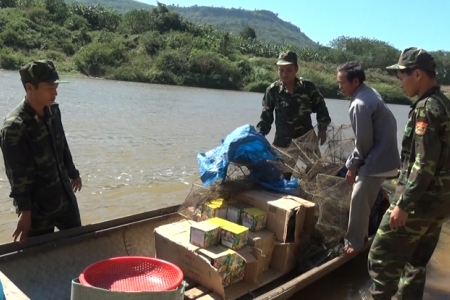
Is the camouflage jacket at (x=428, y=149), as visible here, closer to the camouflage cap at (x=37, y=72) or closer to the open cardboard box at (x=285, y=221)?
the open cardboard box at (x=285, y=221)

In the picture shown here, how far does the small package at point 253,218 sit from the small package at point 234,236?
0.87ft

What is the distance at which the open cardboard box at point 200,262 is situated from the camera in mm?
3594

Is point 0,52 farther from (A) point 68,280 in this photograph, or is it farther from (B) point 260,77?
(A) point 68,280

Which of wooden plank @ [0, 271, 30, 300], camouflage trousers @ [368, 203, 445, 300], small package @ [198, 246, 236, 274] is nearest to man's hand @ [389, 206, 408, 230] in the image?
camouflage trousers @ [368, 203, 445, 300]

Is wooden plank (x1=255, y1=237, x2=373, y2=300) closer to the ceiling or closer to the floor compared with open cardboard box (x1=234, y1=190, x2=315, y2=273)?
closer to the floor

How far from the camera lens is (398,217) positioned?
3236 mm

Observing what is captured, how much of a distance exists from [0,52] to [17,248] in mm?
31488

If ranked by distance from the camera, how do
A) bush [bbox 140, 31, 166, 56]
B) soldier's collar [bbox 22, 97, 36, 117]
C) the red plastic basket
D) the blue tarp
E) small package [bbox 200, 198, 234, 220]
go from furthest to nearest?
1. bush [bbox 140, 31, 166, 56]
2. the blue tarp
3. small package [bbox 200, 198, 234, 220]
4. soldier's collar [bbox 22, 97, 36, 117]
5. the red plastic basket

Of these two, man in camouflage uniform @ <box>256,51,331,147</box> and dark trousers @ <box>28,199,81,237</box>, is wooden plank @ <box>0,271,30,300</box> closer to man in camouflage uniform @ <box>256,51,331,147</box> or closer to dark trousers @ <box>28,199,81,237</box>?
dark trousers @ <box>28,199,81,237</box>

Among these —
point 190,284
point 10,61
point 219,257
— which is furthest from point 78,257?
point 10,61

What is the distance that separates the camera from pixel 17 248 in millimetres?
3455

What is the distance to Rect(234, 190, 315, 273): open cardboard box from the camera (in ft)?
13.4

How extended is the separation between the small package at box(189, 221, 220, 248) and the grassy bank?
30314 millimetres

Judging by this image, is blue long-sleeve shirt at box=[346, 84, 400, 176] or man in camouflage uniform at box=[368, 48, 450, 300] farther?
blue long-sleeve shirt at box=[346, 84, 400, 176]
